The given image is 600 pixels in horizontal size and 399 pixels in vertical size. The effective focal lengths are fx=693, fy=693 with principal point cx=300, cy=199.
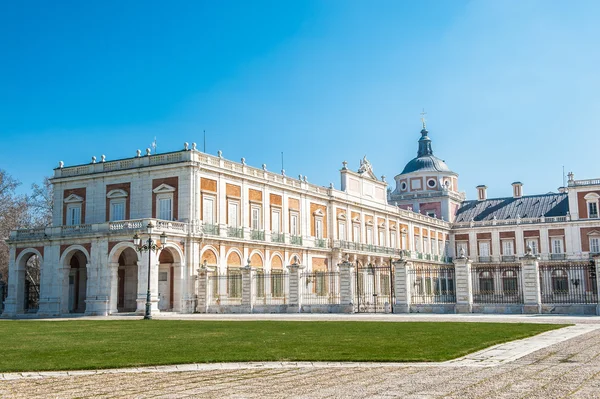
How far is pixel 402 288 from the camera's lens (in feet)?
101

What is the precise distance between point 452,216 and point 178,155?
146ft

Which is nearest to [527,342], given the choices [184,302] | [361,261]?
[184,302]

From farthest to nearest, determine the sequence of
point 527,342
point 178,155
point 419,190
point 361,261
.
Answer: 1. point 419,190
2. point 361,261
3. point 178,155
4. point 527,342

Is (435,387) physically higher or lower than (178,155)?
lower

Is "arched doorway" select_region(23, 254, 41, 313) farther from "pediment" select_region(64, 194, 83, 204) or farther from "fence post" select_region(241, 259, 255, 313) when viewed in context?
"fence post" select_region(241, 259, 255, 313)

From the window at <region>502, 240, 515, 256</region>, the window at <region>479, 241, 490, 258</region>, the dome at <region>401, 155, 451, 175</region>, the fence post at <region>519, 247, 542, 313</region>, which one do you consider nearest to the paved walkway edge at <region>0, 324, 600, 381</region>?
the fence post at <region>519, 247, 542, 313</region>

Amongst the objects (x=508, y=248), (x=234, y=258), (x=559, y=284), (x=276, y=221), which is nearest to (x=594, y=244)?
(x=508, y=248)

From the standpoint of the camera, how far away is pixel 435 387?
839 cm

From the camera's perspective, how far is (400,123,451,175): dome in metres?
76.6

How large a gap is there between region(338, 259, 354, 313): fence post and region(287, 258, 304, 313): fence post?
7.60 ft

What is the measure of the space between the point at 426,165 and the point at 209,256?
42794mm

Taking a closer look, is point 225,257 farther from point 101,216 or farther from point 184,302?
point 101,216

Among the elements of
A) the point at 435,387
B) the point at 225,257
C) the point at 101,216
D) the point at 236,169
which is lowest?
the point at 435,387

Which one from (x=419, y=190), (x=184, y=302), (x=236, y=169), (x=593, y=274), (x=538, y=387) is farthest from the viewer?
(x=419, y=190)
